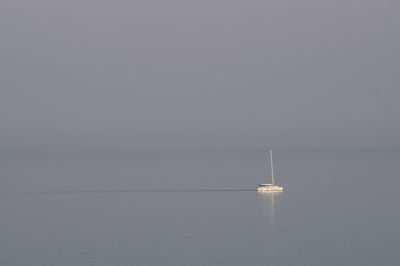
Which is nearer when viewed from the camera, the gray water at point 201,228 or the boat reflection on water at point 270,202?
the gray water at point 201,228

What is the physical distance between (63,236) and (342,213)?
47.3 m

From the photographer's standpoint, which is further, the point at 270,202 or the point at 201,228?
the point at 270,202

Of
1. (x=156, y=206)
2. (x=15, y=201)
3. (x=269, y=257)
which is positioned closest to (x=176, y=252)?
(x=269, y=257)

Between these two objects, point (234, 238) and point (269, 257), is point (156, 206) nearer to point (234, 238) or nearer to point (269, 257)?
point (234, 238)

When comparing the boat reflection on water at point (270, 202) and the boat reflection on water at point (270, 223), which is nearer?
the boat reflection on water at point (270, 223)

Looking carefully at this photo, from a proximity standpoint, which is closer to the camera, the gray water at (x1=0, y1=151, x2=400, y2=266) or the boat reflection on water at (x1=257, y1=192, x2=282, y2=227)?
the gray water at (x1=0, y1=151, x2=400, y2=266)

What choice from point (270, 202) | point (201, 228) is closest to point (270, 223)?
point (201, 228)

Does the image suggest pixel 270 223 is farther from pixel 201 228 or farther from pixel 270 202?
pixel 270 202

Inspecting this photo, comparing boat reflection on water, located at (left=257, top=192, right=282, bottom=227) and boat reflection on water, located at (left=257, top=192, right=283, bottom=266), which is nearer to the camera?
boat reflection on water, located at (left=257, top=192, right=283, bottom=266)

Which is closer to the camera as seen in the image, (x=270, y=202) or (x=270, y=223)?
(x=270, y=223)

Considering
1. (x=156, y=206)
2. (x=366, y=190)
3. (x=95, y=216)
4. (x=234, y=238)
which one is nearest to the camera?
(x=234, y=238)

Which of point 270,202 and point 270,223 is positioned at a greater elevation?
point 270,202

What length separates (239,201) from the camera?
134 metres

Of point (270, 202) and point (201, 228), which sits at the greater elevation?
point (270, 202)
